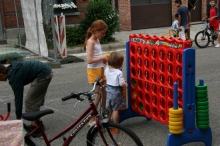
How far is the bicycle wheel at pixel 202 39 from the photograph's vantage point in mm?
14031

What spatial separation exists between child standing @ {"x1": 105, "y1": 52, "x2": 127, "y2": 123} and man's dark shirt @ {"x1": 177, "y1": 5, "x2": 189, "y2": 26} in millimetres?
8852

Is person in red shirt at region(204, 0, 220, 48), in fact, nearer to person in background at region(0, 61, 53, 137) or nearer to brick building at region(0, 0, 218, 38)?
brick building at region(0, 0, 218, 38)

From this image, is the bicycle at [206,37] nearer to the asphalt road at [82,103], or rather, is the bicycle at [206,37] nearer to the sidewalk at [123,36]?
the asphalt road at [82,103]

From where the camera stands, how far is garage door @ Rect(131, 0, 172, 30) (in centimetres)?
1956

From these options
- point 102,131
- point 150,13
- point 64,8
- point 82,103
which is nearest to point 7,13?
point 64,8

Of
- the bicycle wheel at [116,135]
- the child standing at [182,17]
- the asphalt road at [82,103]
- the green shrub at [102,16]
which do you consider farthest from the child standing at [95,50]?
the green shrub at [102,16]

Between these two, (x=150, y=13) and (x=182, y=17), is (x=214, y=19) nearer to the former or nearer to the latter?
(x=182, y=17)

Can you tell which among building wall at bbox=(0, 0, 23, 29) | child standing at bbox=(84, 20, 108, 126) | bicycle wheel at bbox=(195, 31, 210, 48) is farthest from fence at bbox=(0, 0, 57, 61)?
child standing at bbox=(84, 20, 108, 126)

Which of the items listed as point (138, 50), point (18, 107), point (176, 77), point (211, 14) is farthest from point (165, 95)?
point (211, 14)

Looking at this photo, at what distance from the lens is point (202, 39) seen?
1416 cm

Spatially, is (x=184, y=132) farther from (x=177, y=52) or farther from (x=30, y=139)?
(x=30, y=139)

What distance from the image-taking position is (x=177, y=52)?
5078 millimetres

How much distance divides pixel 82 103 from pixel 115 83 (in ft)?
7.21

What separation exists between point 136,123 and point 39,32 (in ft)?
24.8
